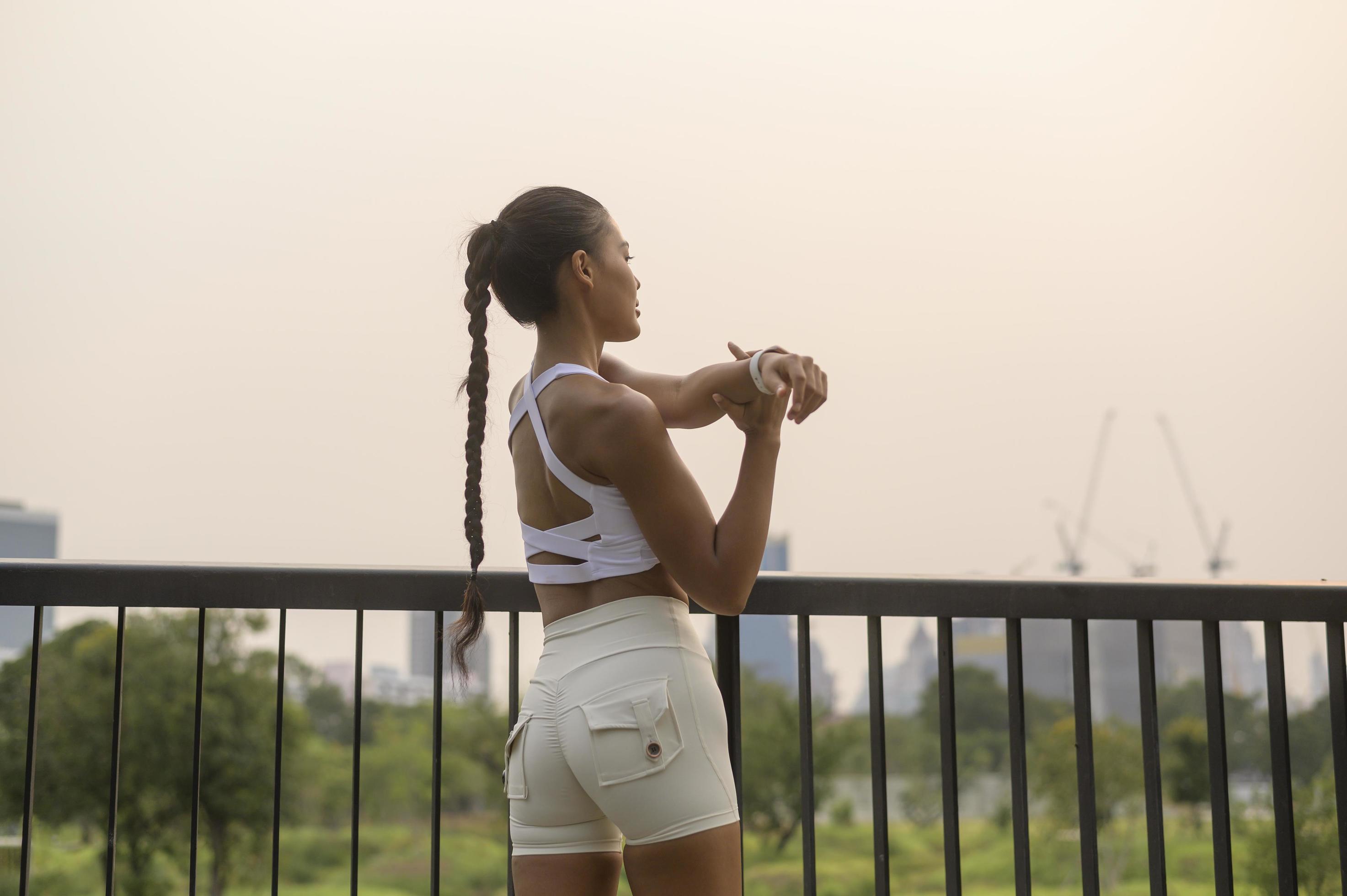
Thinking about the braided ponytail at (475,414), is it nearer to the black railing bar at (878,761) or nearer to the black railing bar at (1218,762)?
the black railing bar at (878,761)

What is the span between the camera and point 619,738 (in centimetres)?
127

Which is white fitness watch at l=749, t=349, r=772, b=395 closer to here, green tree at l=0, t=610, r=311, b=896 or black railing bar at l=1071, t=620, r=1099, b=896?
black railing bar at l=1071, t=620, r=1099, b=896

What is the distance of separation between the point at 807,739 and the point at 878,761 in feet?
0.46

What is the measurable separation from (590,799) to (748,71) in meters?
58.2

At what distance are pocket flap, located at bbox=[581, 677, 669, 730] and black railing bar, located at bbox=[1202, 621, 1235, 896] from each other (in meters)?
1.18

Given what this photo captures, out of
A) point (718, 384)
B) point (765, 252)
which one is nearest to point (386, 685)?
point (765, 252)

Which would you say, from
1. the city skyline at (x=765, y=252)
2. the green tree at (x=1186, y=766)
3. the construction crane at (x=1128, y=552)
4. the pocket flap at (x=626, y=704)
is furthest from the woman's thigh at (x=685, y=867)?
the construction crane at (x=1128, y=552)

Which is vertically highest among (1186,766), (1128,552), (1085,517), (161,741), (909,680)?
(1085,517)

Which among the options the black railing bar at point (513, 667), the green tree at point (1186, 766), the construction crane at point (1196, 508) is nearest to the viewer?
the black railing bar at point (513, 667)

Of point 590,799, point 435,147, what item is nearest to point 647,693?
point 590,799

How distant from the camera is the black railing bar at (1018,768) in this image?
186 cm

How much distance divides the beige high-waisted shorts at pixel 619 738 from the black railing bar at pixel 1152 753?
0.98 metres

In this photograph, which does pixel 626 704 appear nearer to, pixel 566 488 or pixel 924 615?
pixel 566 488

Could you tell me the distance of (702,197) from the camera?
181ft
